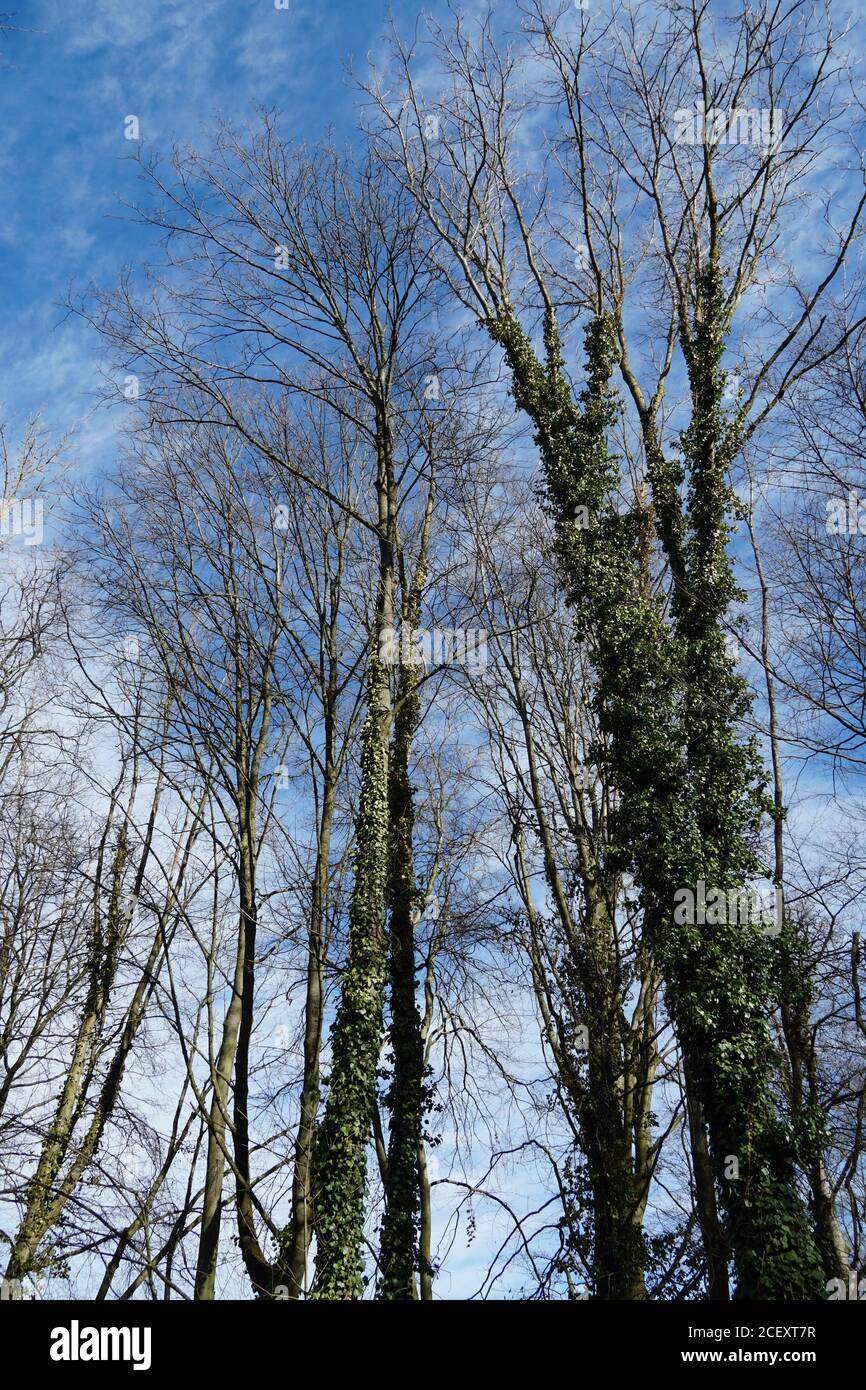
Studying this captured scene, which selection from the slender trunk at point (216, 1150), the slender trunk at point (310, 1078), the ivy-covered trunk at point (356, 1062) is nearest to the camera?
the ivy-covered trunk at point (356, 1062)

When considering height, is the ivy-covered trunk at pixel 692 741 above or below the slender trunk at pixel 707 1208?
above

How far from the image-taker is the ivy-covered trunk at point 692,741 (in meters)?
8.23

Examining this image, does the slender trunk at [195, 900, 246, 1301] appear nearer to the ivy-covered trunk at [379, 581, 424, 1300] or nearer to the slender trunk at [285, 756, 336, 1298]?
the slender trunk at [285, 756, 336, 1298]

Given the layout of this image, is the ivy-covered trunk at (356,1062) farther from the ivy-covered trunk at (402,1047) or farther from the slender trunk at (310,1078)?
the ivy-covered trunk at (402,1047)

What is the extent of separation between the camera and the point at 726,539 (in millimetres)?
11906

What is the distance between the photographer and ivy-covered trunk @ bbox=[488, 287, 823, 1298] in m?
8.23

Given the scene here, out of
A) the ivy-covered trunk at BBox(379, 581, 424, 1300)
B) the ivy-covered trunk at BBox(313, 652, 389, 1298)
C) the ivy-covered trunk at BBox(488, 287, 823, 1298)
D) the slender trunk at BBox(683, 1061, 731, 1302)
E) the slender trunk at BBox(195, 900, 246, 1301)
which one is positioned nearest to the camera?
the ivy-covered trunk at BBox(488, 287, 823, 1298)

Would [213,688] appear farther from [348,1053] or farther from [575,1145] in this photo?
[575,1145]

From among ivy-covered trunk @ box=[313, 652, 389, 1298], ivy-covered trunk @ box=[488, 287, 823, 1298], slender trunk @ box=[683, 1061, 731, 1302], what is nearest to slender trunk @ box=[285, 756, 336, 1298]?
ivy-covered trunk @ box=[313, 652, 389, 1298]

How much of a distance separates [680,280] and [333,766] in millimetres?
9037

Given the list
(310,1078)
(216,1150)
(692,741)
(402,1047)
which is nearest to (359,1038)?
(310,1078)

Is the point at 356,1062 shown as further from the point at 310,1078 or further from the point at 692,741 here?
the point at 692,741

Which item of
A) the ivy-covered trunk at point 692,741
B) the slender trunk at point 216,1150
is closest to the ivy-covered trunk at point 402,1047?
the slender trunk at point 216,1150

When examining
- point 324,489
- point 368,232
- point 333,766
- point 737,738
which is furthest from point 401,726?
point 368,232
